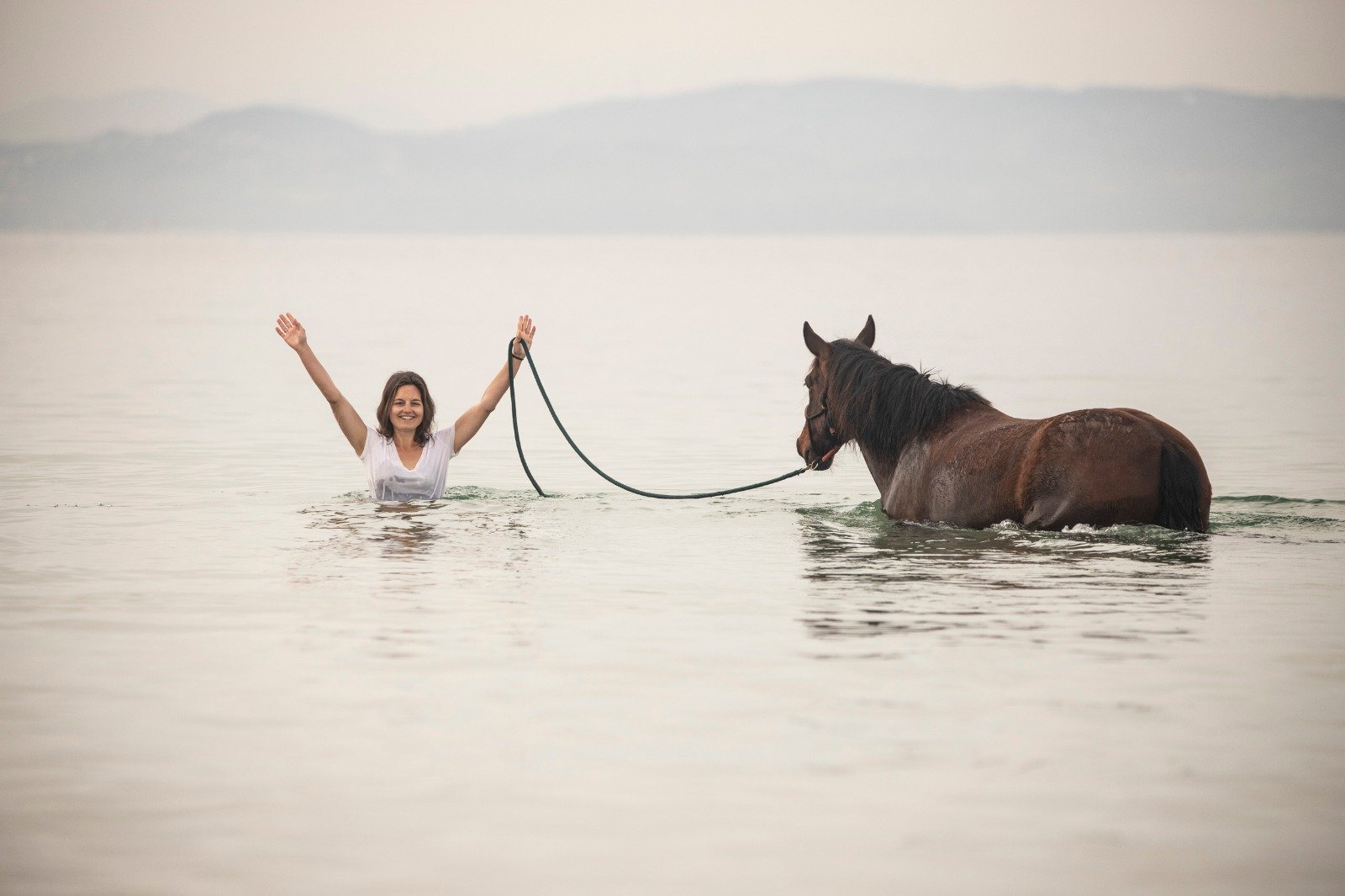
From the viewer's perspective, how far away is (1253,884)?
4922 mm

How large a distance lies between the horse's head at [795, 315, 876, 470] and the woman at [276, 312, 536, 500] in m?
2.15

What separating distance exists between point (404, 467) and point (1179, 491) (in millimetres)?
5836

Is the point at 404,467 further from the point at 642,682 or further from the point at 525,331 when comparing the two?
the point at 642,682

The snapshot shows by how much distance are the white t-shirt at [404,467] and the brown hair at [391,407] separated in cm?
7

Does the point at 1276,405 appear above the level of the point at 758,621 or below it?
above

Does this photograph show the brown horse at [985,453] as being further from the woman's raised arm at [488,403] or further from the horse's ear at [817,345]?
the woman's raised arm at [488,403]

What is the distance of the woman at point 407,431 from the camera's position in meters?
12.6

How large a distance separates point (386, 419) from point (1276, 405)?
15149 mm

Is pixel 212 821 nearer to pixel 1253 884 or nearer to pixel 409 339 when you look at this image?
pixel 1253 884

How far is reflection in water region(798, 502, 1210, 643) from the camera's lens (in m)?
8.45

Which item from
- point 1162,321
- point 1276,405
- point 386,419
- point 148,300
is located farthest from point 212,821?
point 148,300

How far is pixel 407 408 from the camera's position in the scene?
41.8 ft

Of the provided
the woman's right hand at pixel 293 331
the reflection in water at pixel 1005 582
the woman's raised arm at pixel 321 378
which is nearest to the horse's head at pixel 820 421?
the reflection in water at pixel 1005 582

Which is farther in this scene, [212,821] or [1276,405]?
[1276,405]
